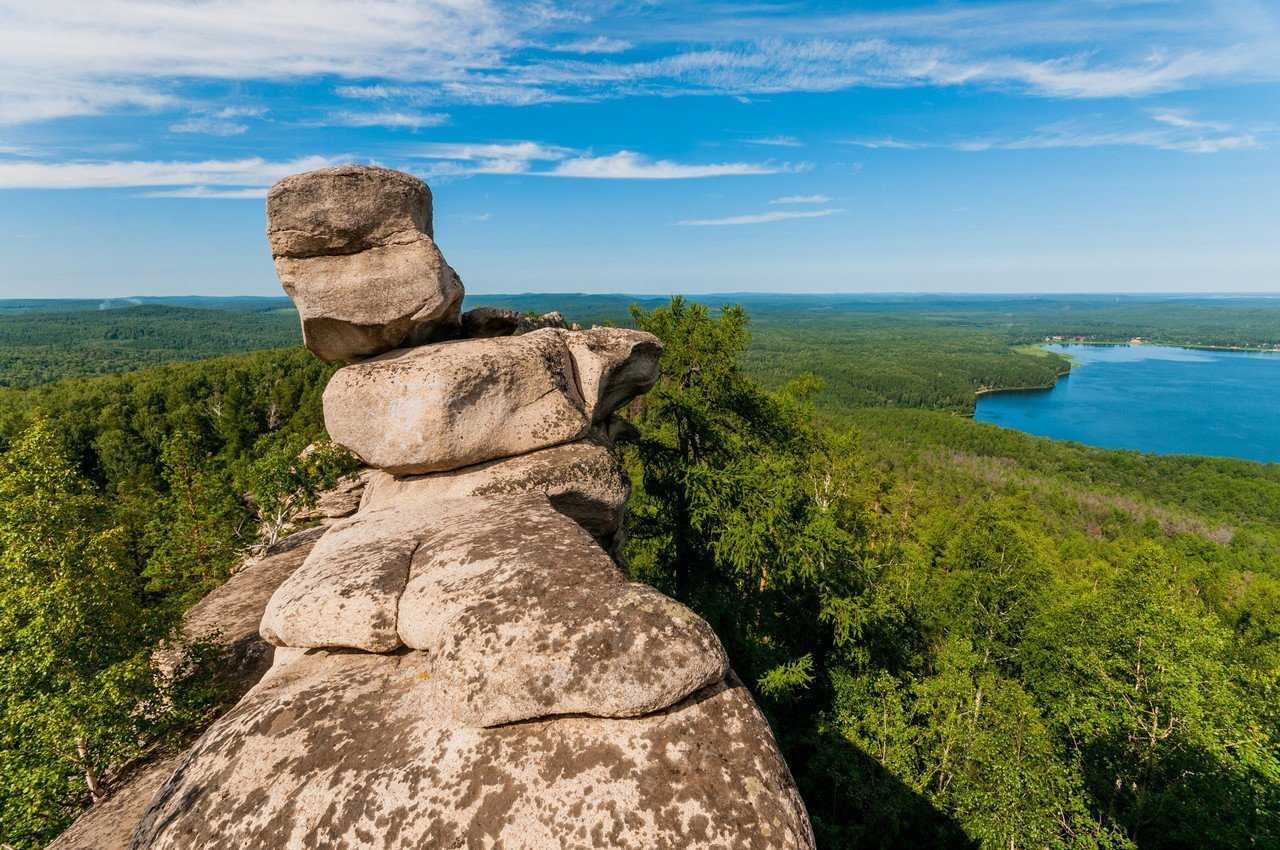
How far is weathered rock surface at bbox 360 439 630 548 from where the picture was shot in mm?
9391

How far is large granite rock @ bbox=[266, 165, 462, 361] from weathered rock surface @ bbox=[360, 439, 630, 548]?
3.24 meters

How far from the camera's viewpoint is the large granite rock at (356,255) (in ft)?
33.9

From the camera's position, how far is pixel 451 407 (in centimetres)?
953

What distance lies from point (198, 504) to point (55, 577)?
15687mm

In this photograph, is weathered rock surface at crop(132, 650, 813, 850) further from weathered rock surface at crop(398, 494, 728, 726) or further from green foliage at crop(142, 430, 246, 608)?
green foliage at crop(142, 430, 246, 608)

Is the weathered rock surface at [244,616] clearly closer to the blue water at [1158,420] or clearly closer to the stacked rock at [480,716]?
the stacked rock at [480,716]

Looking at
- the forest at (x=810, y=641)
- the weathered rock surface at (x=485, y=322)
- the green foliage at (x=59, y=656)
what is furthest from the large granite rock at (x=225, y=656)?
the weathered rock surface at (x=485, y=322)

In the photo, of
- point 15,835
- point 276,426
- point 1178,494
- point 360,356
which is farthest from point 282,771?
point 1178,494

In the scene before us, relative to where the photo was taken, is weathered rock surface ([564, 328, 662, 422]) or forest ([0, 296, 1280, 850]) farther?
weathered rock surface ([564, 328, 662, 422])

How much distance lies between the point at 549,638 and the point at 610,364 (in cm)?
804

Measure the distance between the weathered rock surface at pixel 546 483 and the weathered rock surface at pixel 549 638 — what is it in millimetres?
3178

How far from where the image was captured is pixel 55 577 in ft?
26.5

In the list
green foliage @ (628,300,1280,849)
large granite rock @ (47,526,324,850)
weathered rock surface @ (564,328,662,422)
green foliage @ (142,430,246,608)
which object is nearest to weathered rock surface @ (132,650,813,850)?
large granite rock @ (47,526,324,850)

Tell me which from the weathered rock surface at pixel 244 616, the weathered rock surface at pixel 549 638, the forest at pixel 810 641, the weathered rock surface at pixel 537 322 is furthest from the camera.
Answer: the weathered rock surface at pixel 537 322
